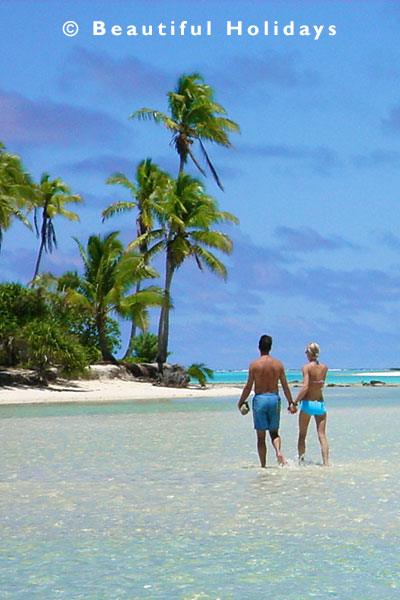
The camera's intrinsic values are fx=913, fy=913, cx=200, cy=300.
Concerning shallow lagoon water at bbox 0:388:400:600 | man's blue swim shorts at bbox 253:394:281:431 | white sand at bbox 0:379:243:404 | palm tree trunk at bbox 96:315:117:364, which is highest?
palm tree trunk at bbox 96:315:117:364

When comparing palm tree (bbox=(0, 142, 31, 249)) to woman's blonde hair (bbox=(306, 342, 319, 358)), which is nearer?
woman's blonde hair (bbox=(306, 342, 319, 358))

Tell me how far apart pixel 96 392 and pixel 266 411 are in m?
26.2

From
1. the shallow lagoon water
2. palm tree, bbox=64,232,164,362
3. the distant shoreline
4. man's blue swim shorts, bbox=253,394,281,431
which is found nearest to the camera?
the shallow lagoon water

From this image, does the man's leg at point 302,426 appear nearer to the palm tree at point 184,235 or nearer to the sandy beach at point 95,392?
the sandy beach at point 95,392

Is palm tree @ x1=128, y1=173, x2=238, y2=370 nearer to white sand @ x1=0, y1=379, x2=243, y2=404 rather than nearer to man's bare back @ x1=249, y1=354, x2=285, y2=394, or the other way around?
white sand @ x1=0, y1=379, x2=243, y2=404

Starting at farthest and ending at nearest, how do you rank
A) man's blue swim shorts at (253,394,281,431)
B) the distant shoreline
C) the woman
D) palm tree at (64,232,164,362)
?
palm tree at (64,232,164,362) → the distant shoreline → the woman → man's blue swim shorts at (253,394,281,431)

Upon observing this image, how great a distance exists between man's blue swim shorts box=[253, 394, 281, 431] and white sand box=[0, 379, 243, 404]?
21.1 meters

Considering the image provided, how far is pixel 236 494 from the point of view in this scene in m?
10.1

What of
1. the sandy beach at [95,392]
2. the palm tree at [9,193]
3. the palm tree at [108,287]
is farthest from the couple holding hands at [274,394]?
the palm tree at [108,287]

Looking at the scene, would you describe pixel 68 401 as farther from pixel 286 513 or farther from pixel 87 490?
pixel 286 513

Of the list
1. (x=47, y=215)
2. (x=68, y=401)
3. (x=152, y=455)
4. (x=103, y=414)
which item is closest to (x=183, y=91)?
(x=47, y=215)

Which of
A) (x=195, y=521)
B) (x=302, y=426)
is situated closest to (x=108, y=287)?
(x=302, y=426)

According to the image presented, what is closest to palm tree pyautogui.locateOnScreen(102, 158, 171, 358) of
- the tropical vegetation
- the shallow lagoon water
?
the tropical vegetation

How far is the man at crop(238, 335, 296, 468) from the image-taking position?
12.1m
